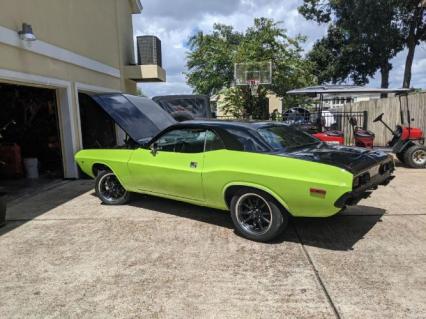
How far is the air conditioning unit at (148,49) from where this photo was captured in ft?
46.9

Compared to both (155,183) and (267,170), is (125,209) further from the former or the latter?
(267,170)

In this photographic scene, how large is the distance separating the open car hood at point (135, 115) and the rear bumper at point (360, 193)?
3951mm

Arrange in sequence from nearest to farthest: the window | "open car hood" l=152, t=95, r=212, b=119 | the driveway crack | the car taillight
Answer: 1. the driveway crack
2. the car taillight
3. the window
4. "open car hood" l=152, t=95, r=212, b=119

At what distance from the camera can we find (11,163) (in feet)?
32.5

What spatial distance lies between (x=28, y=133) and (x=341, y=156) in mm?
9375

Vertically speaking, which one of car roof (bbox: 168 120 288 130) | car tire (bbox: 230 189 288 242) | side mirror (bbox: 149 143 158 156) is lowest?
car tire (bbox: 230 189 288 242)

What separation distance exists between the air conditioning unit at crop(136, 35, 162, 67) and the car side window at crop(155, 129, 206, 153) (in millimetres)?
9542

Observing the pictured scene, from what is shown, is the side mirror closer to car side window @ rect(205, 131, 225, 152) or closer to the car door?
the car door

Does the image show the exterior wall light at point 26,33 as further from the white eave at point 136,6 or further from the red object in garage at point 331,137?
the white eave at point 136,6

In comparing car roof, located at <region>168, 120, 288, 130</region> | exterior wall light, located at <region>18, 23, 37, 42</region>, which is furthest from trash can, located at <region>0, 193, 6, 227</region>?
exterior wall light, located at <region>18, 23, 37, 42</region>

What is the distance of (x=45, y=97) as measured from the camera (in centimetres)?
1078

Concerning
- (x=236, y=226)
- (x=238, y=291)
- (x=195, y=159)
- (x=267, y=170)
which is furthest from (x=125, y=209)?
(x=238, y=291)

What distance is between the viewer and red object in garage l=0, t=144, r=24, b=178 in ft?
32.5

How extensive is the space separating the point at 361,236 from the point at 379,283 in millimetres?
1280
